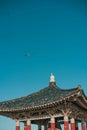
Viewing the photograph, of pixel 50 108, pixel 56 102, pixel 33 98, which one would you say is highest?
pixel 33 98

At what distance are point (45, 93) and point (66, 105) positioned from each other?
6.21 m

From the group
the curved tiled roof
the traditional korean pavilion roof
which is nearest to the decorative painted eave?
the traditional korean pavilion roof

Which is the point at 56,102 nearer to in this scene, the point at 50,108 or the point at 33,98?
the point at 50,108

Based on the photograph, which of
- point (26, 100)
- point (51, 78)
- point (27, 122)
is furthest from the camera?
point (51, 78)

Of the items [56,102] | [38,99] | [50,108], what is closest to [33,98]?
[38,99]

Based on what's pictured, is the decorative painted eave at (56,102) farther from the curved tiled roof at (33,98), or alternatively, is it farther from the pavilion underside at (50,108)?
the curved tiled roof at (33,98)

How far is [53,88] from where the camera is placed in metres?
30.1

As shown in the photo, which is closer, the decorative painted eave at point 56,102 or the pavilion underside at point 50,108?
the decorative painted eave at point 56,102

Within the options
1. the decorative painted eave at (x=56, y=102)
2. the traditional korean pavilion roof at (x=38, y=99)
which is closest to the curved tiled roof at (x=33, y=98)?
the traditional korean pavilion roof at (x=38, y=99)

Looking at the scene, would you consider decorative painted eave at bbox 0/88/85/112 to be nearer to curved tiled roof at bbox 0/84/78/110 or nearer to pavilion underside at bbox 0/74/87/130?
pavilion underside at bbox 0/74/87/130

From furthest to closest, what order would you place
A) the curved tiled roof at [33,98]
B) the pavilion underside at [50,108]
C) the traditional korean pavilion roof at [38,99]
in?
the curved tiled roof at [33,98]
the traditional korean pavilion roof at [38,99]
the pavilion underside at [50,108]

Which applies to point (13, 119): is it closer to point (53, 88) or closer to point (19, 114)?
point (19, 114)

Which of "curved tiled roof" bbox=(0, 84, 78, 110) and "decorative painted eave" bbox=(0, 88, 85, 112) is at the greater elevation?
"curved tiled roof" bbox=(0, 84, 78, 110)

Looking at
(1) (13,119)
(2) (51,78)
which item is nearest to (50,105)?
(1) (13,119)
